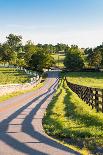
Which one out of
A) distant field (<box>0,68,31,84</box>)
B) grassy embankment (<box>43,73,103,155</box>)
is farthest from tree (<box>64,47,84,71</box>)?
grassy embankment (<box>43,73,103,155</box>)

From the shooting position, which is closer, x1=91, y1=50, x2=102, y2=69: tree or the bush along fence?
the bush along fence

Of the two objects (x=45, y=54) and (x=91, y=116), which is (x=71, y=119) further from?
(x=45, y=54)

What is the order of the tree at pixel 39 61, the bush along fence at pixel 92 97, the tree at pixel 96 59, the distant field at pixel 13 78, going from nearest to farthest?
the bush along fence at pixel 92 97, the distant field at pixel 13 78, the tree at pixel 39 61, the tree at pixel 96 59

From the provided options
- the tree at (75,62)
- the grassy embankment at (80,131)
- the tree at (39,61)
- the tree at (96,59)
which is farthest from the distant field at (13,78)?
the grassy embankment at (80,131)

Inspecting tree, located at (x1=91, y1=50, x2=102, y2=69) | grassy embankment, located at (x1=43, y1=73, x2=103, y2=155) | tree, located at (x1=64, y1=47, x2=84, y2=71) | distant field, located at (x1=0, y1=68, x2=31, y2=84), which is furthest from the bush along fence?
tree, located at (x1=91, y1=50, x2=102, y2=69)

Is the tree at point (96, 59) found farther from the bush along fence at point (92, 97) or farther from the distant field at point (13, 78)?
the bush along fence at point (92, 97)

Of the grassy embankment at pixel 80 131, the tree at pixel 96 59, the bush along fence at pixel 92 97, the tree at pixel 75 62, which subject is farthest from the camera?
the tree at pixel 96 59

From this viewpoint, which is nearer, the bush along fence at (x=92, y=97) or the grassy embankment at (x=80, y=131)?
the grassy embankment at (x=80, y=131)

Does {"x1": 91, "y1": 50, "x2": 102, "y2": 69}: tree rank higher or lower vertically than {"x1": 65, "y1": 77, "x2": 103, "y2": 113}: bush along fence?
higher

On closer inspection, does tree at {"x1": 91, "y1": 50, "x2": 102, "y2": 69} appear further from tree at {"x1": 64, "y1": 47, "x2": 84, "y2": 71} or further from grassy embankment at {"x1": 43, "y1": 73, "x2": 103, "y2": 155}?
grassy embankment at {"x1": 43, "y1": 73, "x2": 103, "y2": 155}

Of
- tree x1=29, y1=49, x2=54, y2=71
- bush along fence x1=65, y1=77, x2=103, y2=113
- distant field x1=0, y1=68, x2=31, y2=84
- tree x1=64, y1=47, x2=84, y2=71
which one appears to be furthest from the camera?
tree x1=64, y1=47, x2=84, y2=71

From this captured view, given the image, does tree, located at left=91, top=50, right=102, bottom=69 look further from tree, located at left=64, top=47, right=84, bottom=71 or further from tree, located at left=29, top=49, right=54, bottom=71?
tree, located at left=29, top=49, right=54, bottom=71

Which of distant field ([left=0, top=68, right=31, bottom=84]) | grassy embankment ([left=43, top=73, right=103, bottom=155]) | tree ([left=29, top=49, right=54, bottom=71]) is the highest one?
tree ([left=29, top=49, right=54, bottom=71])

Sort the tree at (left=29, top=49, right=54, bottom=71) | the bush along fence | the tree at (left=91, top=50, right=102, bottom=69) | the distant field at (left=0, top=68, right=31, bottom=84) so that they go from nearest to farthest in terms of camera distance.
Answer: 1. the bush along fence
2. the distant field at (left=0, top=68, right=31, bottom=84)
3. the tree at (left=29, top=49, right=54, bottom=71)
4. the tree at (left=91, top=50, right=102, bottom=69)
